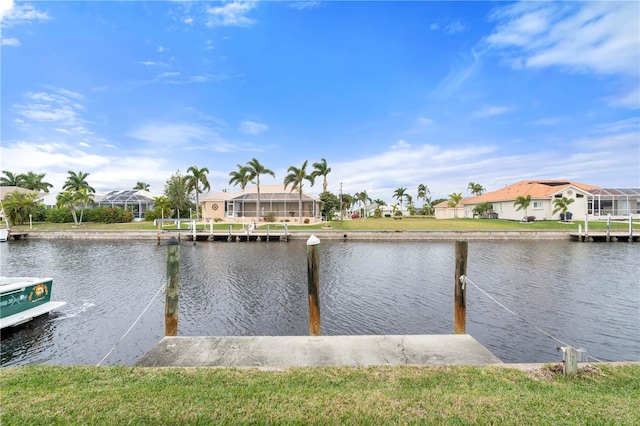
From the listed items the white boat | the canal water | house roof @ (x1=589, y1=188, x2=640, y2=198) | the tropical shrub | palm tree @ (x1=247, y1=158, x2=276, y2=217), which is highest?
palm tree @ (x1=247, y1=158, x2=276, y2=217)

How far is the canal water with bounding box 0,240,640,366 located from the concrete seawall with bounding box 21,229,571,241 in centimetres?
1375

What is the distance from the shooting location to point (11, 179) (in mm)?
83000

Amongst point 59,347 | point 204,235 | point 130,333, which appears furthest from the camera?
point 204,235

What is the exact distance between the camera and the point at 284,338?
22.3 ft

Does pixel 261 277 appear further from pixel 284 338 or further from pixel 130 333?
pixel 284 338

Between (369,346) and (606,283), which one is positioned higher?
(369,346)

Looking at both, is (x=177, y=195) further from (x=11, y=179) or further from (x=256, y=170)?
(x=11, y=179)

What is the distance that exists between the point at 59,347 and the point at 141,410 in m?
7.57

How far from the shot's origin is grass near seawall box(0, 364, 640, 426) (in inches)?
144

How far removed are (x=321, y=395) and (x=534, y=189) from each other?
2468 inches

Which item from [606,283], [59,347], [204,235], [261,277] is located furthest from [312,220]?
[59,347]

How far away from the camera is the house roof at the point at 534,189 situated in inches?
2042

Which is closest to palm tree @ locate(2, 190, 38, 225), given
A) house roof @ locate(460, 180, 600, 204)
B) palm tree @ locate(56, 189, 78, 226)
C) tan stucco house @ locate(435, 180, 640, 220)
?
palm tree @ locate(56, 189, 78, 226)

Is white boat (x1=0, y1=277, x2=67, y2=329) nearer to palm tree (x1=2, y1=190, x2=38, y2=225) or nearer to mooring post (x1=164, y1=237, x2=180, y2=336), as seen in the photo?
mooring post (x1=164, y1=237, x2=180, y2=336)
